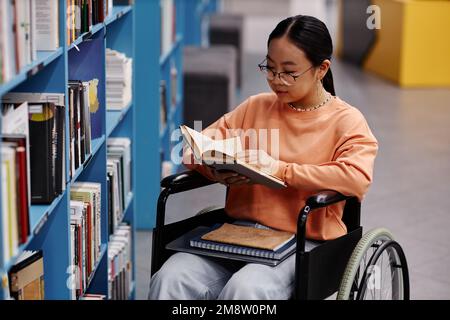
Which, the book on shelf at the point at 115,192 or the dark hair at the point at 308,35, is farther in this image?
the book on shelf at the point at 115,192

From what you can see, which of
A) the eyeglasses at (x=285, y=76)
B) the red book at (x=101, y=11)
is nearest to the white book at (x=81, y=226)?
the red book at (x=101, y=11)

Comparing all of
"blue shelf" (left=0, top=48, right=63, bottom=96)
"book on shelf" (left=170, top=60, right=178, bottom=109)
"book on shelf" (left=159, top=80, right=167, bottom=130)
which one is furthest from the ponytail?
"book on shelf" (left=170, top=60, right=178, bottom=109)

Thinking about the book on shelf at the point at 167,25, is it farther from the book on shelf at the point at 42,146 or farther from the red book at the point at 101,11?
the book on shelf at the point at 42,146

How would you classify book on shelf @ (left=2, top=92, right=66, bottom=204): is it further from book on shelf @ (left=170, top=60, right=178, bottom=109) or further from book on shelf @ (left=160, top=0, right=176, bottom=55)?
book on shelf @ (left=170, top=60, right=178, bottom=109)

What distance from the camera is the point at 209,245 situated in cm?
228

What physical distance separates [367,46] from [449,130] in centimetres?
310

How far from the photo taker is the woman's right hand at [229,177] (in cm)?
230

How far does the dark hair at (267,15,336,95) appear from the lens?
2.28 meters

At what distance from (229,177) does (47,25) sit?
25.4 inches

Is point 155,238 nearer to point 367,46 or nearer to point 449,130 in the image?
point 449,130

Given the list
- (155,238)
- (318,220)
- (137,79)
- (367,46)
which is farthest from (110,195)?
(367,46)

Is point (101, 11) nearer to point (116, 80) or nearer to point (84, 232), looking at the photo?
point (116, 80)

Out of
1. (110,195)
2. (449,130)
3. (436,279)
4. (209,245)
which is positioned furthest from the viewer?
(449,130)

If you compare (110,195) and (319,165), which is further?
(110,195)
